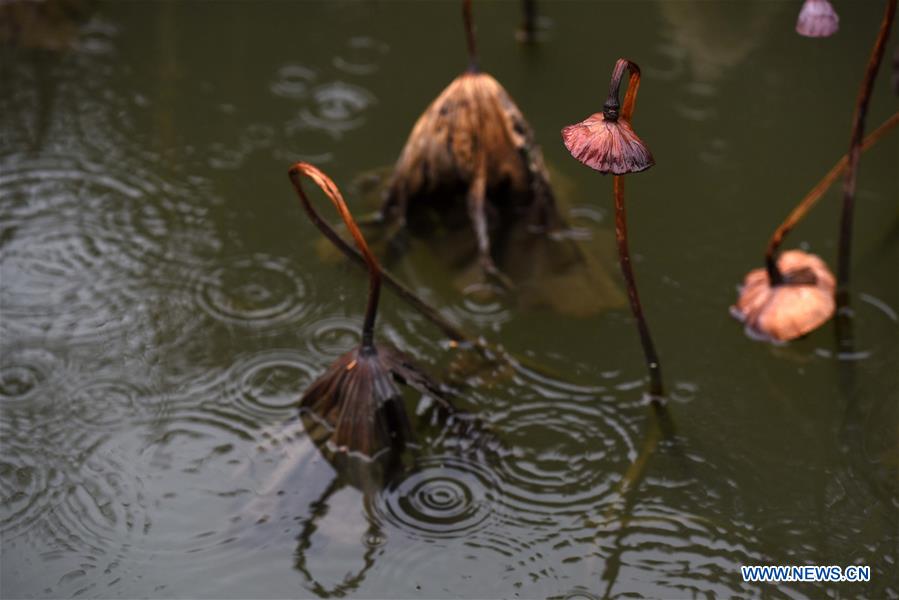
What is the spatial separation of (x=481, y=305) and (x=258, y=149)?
3.80 ft

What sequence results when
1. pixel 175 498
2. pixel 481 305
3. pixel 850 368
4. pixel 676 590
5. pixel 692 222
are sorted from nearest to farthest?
pixel 676 590
pixel 175 498
pixel 850 368
pixel 481 305
pixel 692 222

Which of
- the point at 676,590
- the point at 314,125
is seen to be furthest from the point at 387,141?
the point at 676,590

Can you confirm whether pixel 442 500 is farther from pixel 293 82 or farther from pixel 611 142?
pixel 293 82

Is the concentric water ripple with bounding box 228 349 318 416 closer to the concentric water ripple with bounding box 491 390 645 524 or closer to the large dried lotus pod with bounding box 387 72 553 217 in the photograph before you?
the concentric water ripple with bounding box 491 390 645 524

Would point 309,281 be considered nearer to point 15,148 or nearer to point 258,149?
point 258,149

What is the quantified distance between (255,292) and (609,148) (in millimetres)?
1500

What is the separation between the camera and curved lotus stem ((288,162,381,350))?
2436mm

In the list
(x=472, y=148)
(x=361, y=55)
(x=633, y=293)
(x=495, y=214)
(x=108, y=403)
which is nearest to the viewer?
(x=633, y=293)

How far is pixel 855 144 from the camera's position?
3.03 meters

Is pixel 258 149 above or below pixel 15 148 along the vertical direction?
above

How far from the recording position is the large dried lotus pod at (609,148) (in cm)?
220

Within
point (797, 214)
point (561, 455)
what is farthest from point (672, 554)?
point (797, 214)

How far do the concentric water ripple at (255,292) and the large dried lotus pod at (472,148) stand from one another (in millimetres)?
466

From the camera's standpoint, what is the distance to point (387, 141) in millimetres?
3998
